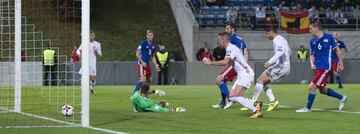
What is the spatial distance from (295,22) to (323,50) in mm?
28113

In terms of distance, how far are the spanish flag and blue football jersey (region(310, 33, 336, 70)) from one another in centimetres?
2780

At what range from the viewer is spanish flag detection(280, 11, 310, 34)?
44.2 metres

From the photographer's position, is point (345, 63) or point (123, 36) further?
point (123, 36)

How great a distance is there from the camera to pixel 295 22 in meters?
44.3

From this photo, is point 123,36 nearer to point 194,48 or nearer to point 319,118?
point 194,48

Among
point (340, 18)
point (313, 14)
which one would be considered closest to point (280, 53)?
point (313, 14)

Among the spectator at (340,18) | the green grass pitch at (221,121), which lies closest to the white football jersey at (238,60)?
the green grass pitch at (221,121)

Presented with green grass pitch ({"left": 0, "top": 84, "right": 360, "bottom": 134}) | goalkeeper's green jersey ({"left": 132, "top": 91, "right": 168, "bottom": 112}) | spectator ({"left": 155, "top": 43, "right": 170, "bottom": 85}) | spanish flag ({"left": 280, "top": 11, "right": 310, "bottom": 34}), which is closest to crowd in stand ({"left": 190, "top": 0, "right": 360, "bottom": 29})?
spanish flag ({"left": 280, "top": 11, "right": 310, "bottom": 34})

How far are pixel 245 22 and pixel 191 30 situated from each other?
349 centimetres

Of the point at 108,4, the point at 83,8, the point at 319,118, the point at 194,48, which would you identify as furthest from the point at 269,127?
the point at 108,4

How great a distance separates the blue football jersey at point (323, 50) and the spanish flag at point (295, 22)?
27801mm

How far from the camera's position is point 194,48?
43344 millimetres

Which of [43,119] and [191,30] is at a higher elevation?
[191,30]

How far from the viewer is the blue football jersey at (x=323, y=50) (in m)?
16.5
